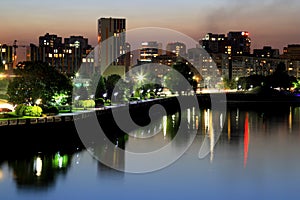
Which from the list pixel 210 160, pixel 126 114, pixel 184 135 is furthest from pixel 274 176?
pixel 126 114

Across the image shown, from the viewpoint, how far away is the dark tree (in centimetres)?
3142

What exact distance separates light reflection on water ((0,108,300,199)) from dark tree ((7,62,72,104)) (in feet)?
17.7

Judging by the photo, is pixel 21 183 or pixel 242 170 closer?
pixel 21 183

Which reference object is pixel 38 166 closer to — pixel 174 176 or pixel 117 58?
pixel 174 176

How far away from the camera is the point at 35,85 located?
3177 cm

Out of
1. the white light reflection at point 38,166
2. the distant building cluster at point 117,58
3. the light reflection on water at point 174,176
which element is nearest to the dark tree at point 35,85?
the light reflection on water at point 174,176

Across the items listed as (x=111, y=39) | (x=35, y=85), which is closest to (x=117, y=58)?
(x=111, y=39)

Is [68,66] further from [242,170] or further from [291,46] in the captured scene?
[242,170]

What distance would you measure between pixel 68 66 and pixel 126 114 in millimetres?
84944

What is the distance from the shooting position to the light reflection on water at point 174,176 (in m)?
18.5

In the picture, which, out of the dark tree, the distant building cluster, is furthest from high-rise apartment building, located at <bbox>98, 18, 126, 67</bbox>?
the dark tree

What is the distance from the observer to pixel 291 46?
609 feet

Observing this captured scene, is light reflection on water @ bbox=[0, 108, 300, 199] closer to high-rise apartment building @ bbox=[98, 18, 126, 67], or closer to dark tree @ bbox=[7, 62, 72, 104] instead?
dark tree @ bbox=[7, 62, 72, 104]

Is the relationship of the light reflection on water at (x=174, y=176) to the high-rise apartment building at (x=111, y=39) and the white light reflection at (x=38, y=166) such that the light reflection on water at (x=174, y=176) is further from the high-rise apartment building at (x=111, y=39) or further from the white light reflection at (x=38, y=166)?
the high-rise apartment building at (x=111, y=39)
